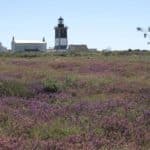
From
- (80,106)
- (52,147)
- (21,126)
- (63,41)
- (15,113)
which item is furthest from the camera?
(63,41)

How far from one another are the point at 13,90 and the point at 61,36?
102802mm

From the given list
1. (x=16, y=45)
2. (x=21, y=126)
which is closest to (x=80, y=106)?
(x=21, y=126)

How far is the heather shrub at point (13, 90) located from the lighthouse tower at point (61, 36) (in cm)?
9993

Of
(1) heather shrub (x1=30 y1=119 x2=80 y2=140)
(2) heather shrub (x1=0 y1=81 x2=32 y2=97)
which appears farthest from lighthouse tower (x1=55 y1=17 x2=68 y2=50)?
(1) heather shrub (x1=30 y1=119 x2=80 y2=140)

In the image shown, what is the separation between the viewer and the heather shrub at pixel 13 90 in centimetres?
1878

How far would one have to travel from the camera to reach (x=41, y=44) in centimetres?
14850

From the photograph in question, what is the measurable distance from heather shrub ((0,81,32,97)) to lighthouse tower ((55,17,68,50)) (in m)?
99.9

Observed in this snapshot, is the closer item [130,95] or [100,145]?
[100,145]

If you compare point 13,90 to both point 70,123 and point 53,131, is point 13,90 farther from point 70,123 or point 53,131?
point 53,131

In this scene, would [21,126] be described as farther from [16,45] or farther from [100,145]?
[16,45]

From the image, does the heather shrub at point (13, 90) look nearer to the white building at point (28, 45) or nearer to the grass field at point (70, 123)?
the grass field at point (70, 123)

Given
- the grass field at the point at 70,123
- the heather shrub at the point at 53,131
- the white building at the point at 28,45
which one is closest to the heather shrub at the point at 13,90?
the grass field at the point at 70,123

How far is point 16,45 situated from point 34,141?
13624cm

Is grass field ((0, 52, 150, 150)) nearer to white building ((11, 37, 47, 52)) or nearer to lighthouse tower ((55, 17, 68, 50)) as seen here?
lighthouse tower ((55, 17, 68, 50))
